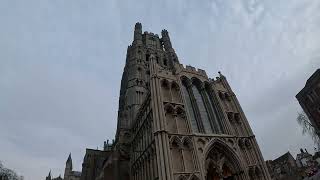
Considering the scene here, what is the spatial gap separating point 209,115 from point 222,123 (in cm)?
144

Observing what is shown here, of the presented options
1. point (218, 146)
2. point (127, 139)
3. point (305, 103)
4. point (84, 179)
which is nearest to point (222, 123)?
point (218, 146)

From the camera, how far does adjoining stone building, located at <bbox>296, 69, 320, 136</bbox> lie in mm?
37906

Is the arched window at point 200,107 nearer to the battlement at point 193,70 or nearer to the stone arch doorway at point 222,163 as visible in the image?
the battlement at point 193,70

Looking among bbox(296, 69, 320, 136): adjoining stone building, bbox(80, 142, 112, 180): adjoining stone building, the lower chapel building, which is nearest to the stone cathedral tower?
the lower chapel building

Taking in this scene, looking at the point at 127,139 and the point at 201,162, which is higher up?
the point at 127,139

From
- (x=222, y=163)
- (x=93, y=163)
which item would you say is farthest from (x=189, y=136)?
(x=93, y=163)

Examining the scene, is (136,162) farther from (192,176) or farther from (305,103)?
(305,103)

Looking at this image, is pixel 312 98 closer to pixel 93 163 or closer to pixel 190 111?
pixel 190 111

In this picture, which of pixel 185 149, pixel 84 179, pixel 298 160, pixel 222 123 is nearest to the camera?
pixel 185 149

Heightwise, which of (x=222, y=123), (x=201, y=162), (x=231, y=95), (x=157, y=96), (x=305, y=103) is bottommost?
(x=201, y=162)

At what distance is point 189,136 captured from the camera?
58.3 ft

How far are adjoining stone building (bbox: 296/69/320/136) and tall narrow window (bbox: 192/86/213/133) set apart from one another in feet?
81.2

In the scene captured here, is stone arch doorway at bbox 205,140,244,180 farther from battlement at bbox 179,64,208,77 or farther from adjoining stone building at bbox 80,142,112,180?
adjoining stone building at bbox 80,142,112,180

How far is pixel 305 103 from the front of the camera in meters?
41.0
